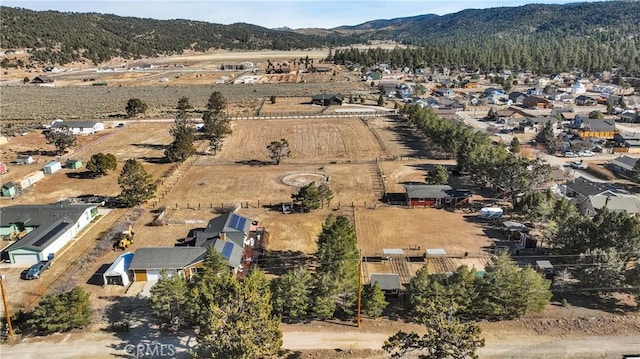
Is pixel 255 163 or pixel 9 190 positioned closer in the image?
pixel 9 190

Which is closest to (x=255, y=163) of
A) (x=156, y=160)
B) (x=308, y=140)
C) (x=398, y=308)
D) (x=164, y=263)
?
(x=156, y=160)

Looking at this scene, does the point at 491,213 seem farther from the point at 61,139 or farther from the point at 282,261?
the point at 61,139

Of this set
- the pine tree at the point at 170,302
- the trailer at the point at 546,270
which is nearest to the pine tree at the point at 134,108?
the pine tree at the point at 170,302

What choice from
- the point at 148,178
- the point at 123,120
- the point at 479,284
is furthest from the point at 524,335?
the point at 123,120

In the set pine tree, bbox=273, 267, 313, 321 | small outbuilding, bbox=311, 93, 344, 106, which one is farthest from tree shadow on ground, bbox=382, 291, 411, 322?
small outbuilding, bbox=311, 93, 344, 106

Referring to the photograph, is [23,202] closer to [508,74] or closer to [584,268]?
[584,268]

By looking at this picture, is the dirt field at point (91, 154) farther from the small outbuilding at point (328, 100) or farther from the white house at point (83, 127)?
the small outbuilding at point (328, 100)
